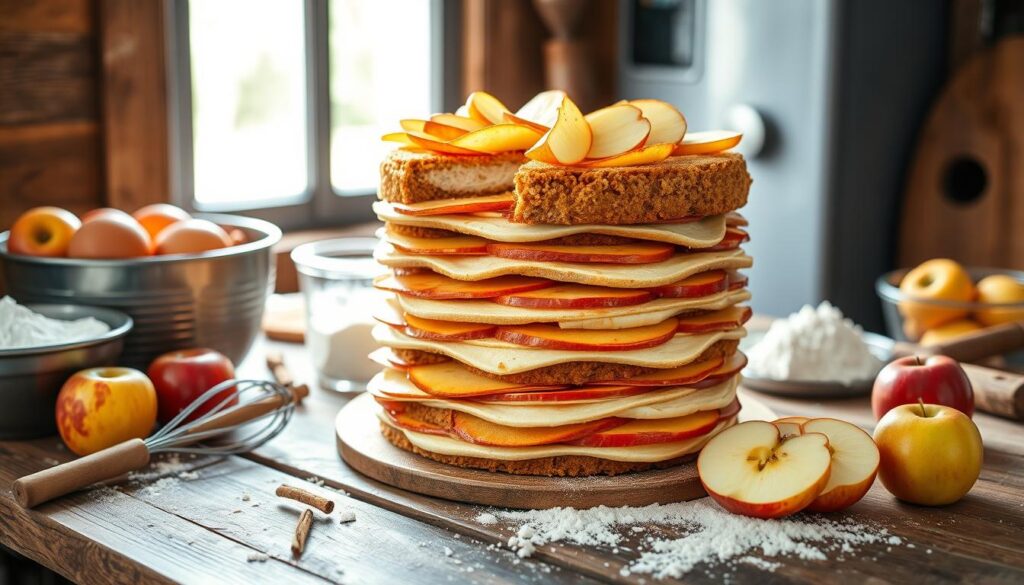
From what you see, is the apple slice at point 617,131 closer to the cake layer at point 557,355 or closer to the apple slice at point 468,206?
the apple slice at point 468,206

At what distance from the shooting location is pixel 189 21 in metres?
2.37

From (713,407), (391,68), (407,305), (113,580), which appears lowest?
(113,580)

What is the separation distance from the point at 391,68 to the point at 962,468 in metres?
2.10

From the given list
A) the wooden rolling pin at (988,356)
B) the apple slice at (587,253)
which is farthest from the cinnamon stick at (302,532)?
the wooden rolling pin at (988,356)

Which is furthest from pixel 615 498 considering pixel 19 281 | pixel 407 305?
pixel 19 281

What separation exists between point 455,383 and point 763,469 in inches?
12.9

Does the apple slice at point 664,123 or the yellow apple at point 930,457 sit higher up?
the apple slice at point 664,123

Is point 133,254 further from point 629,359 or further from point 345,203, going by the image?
point 345,203

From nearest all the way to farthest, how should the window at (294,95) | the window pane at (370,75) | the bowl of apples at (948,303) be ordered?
the bowl of apples at (948,303)
the window at (294,95)
the window pane at (370,75)

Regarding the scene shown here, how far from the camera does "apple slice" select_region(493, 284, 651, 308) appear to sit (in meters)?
1.13

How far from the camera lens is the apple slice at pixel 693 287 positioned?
1.17m

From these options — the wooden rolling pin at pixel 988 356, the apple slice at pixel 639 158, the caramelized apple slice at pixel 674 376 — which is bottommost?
the wooden rolling pin at pixel 988 356

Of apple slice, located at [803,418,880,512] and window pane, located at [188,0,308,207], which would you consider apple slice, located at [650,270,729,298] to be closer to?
apple slice, located at [803,418,880,512]

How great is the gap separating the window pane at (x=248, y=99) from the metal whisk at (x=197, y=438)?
1.11 metres
